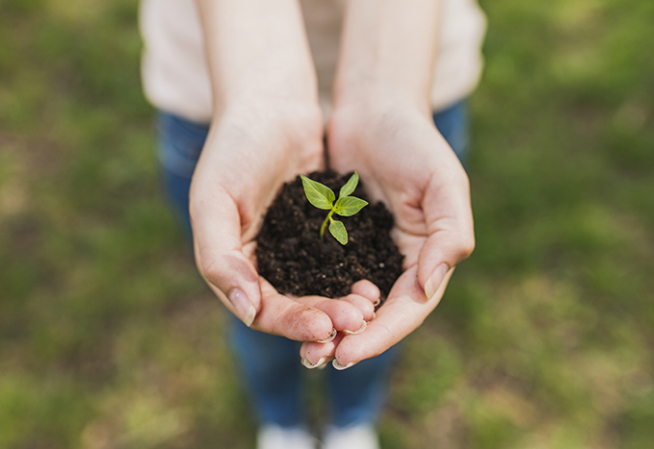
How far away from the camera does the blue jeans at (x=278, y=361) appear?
109 inches

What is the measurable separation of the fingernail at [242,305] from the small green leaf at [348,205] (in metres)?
0.57

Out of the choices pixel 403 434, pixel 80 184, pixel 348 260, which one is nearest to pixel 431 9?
pixel 348 260

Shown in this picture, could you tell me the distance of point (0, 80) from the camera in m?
5.29

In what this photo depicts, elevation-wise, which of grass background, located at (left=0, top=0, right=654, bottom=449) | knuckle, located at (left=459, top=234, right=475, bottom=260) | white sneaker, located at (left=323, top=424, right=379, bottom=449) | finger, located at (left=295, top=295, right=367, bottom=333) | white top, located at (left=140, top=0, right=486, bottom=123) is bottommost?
white sneaker, located at (left=323, top=424, right=379, bottom=449)

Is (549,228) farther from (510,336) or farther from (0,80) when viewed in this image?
(0,80)

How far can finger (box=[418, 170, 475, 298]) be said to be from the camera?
188 centimetres

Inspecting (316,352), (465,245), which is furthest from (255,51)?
(316,352)

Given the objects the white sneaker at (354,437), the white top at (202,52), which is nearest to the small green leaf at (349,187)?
the white top at (202,52)

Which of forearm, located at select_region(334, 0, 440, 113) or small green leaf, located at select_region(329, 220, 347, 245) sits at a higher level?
forearm, located at select_region(334, 0, 440, 113)

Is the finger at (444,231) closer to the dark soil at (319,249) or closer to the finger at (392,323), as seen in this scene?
the finger at (392,323)

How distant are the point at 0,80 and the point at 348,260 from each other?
4982 mm

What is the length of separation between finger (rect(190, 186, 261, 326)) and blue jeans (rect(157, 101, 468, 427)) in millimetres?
869

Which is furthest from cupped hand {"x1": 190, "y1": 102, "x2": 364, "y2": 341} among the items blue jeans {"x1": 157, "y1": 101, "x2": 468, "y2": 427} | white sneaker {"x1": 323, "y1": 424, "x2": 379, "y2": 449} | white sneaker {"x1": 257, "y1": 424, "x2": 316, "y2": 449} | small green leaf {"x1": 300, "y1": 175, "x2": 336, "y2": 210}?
white sneaker {"x1": 323, "y1": 424, "x2": 379, "y2": 449}

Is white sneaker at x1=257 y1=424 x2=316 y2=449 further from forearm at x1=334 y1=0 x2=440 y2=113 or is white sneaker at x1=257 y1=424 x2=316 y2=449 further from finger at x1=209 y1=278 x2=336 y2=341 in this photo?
forearm at x1=334 y1=0 x2=440 y2=113
